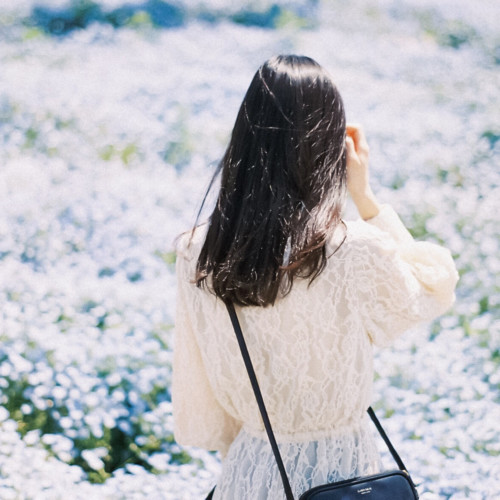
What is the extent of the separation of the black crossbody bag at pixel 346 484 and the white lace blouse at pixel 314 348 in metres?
0.06

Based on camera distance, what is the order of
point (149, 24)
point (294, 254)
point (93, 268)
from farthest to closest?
point (149, 24) → point (93, 268) → point (294, 254)

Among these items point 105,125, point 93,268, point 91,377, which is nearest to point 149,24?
point 105,125

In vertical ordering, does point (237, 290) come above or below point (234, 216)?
below

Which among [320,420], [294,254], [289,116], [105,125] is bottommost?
[105,125]

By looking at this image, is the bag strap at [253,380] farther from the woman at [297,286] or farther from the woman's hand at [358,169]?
the woman's hand at [358,169]

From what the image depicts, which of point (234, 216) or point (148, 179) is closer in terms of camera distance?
point (234, 216)

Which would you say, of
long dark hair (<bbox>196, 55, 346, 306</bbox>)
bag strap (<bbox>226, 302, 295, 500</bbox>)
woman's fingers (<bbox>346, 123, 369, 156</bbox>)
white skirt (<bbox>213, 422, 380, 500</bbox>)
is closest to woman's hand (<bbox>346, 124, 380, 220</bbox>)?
woman's fingers (<bbox>346, 123, 369, 156</bbox>)

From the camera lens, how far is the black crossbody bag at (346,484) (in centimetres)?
171

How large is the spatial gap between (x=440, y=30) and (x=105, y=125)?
486 cm

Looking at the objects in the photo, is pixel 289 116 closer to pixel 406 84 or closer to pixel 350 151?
pixel 350 151

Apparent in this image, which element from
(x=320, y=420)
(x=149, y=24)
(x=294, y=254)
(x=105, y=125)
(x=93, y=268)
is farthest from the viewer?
(x=149, y=24)

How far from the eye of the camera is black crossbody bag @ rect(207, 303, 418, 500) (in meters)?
1.71

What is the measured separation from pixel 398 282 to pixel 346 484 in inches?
18.4

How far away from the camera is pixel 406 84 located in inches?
329
